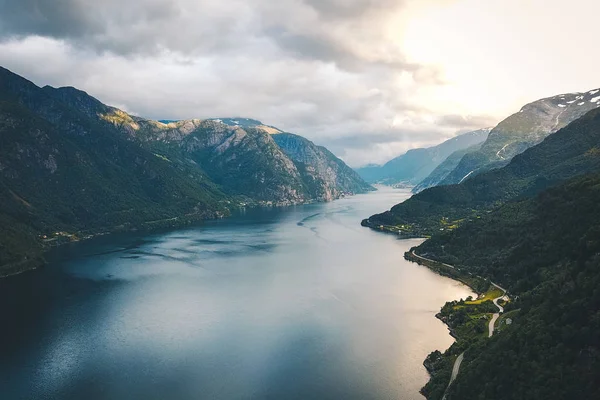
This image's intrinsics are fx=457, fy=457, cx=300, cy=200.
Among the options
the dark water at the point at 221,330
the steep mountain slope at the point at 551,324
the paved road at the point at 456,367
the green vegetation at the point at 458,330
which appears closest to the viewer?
the steep mountain slope at the point at 551,324

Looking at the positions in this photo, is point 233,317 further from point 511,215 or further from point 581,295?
point 511,215

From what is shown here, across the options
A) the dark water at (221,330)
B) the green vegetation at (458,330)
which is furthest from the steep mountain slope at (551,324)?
the dark water at (221,330)

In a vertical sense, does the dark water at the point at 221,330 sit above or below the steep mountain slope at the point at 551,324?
below

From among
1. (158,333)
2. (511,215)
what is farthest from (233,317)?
(511,215)

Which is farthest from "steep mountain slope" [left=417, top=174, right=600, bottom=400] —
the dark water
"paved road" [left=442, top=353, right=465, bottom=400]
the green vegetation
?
the dark water

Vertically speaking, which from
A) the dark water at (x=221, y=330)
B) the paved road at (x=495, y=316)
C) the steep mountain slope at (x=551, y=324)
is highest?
the steep mountain slope at (x=551, y=324)

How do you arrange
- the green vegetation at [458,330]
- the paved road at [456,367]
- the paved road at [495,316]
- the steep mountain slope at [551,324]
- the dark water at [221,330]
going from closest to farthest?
the steep mountain slope at [551,324], the paved road at [456,367], the green vegetation at [458,330], the dark water at [221,330], the paved road at [495,316]

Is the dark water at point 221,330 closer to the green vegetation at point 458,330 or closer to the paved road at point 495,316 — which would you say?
the green vegetation at point 458,330

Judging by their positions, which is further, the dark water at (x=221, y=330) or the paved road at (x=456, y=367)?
the dark water at (x=221, y=330)
